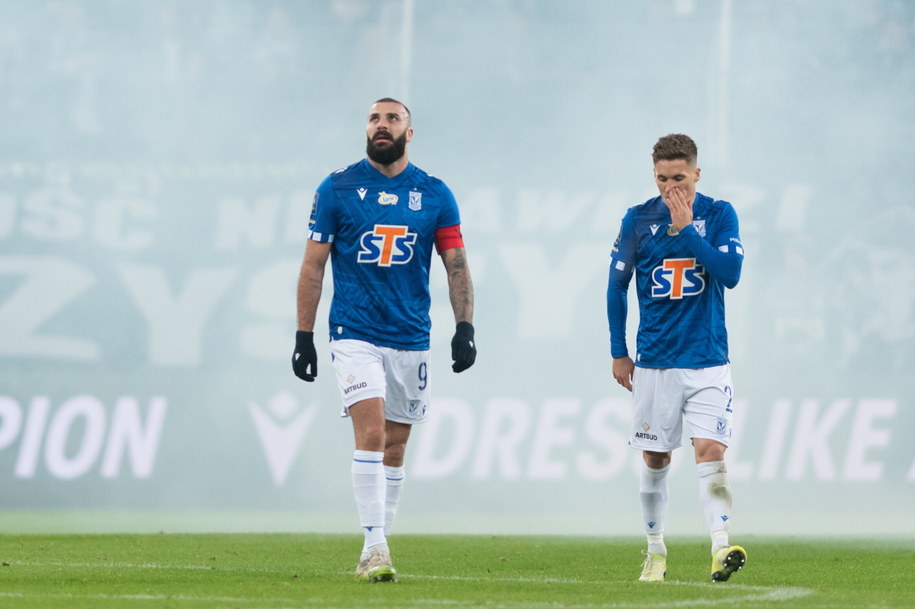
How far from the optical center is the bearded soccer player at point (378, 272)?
6691 mm

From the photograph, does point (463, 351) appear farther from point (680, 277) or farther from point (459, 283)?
point (680, 277)

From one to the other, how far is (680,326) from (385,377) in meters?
1.35

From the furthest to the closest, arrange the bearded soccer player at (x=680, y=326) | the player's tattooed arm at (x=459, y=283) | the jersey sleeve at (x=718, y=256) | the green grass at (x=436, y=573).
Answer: the player's tattooed arm at (x=459, y=283)
the bearded soccer player at (x=680, y=326)
the jersey sleeve at (x=718, y=256)
the green grass at (x=436, y=573)

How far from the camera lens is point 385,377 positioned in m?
6.80

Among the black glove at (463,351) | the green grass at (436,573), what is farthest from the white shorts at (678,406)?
the black glove at (463,351)

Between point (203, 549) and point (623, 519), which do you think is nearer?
point (203, 549)

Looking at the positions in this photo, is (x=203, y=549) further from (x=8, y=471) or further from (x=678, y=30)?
(x=678, y=30)

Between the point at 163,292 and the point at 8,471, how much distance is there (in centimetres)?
214

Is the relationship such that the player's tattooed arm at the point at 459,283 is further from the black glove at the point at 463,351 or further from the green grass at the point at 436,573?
the green grass at the point at 436,573

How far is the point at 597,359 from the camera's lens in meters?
13.9

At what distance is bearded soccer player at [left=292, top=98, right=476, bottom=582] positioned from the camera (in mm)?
6691

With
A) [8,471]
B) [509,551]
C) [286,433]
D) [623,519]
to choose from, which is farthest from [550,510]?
[8,471]

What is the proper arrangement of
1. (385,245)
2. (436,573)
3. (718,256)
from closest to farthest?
1. (718,256)
2. (385,245)
3. (436,573)

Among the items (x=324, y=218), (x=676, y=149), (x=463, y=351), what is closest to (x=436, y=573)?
(x=463, y=351)
